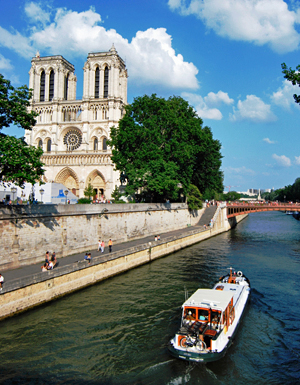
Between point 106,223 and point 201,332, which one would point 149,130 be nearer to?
point 106,223

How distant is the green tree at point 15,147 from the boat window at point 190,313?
12.0 meters

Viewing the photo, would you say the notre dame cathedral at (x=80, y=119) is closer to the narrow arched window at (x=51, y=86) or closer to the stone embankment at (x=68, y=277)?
the narrow arched window at (x=51, y=86)

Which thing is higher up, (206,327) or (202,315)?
(202,315)

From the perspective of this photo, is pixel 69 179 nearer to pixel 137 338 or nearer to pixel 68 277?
pixel 68 277

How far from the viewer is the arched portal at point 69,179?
68012mm

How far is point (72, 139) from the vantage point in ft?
231

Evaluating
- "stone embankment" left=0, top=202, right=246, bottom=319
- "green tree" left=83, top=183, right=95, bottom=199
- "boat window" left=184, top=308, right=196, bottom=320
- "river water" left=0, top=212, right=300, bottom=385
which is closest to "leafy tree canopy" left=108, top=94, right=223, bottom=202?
"stone embankment" left=0, top=202, right=246, bottom=319

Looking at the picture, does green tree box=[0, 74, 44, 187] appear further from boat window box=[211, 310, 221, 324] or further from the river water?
boat window box=[211, 310, 221, 324]

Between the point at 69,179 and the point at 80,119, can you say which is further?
the point at 80,119

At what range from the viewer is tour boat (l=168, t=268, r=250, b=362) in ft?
39.7

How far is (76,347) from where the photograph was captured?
13.3m

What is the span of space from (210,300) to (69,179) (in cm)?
5930

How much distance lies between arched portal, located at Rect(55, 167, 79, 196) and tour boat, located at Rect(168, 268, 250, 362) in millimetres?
56054

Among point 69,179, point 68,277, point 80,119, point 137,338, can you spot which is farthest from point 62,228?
point 80,119
